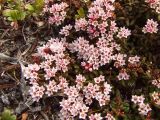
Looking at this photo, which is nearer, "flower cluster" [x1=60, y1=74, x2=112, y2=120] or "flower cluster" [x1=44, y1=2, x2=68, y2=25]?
"flower cluster" [x1=60, y1=74, x2=112, y2=120]

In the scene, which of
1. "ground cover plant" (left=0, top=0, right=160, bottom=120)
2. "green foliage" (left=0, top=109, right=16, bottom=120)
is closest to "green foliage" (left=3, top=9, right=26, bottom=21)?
"ground cover plant" (left=0, top=0, right=160, bottom=120)

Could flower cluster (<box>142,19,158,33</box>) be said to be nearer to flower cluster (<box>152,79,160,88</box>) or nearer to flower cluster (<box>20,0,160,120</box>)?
flower cluster (<box>20,0,160,120</box>)

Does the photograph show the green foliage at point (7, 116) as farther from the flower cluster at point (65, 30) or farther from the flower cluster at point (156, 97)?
the flower cluster at point (156, 97)

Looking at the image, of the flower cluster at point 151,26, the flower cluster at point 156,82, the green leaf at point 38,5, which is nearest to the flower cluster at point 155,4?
the flower cluster at point 151,26

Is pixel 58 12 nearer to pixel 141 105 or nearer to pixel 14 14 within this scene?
pixel 14 14

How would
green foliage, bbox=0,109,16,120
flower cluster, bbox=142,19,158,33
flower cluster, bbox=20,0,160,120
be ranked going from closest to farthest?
1. green foliage, bbox=0,109,16,120
2. flower cluster, bbox=20,0,160,120
3. flower cluster, bbox=142,19,158,33

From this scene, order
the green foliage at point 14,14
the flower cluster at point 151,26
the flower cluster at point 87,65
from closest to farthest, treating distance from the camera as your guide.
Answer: the flower cluster at point 87,65, the flower cluster at point 151,26, the green foliage at point 14,14

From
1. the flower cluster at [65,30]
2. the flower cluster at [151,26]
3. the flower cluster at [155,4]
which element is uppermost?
the flower cluster at [155,4]

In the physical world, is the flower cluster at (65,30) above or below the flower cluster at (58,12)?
below

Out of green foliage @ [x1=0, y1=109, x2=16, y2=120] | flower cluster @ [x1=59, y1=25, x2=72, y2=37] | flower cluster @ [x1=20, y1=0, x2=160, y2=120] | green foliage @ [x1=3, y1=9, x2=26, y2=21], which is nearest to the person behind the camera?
green foliage @ [x1=0, y1=109, x2=16, y2=120]
